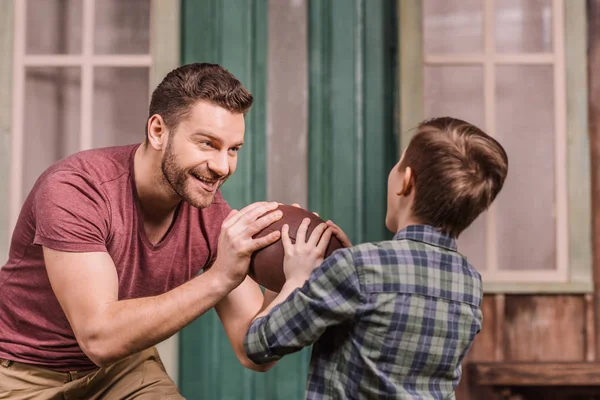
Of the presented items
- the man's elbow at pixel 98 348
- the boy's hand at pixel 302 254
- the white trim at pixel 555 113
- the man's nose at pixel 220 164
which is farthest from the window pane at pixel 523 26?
the man's elbow at pixel 98 348

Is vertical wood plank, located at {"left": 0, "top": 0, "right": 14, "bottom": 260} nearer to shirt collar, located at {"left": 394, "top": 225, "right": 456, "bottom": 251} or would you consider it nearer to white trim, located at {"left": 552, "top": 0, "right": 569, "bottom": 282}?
shirt collar, located at {"left": 394, "top": 225, "right": 456, "bottom": 251}

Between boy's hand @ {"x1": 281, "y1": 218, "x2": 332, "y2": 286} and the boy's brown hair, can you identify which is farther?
boy's hand @ {"x1": 281, "y1": 218, "x2": 332, "y2": 286}

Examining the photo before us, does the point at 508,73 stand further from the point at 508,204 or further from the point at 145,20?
the point at 145,20

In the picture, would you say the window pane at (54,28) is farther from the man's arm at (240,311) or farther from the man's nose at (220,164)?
the man's arm at (240,311)

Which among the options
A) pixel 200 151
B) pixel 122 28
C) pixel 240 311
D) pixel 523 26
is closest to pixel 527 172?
pixel 523 26

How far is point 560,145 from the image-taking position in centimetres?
297

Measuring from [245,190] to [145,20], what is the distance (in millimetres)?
865

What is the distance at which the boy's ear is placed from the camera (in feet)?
5.45

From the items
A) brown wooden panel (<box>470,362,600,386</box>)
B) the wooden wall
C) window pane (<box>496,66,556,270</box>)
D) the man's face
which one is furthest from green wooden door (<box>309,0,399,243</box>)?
the man's face

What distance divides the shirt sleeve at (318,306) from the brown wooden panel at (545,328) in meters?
1.56

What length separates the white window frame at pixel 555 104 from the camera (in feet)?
9.52

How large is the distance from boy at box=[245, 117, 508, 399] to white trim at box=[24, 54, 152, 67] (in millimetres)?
1666

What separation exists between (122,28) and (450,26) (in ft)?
4.62

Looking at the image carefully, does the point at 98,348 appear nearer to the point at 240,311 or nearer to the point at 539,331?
the point at 240,311
